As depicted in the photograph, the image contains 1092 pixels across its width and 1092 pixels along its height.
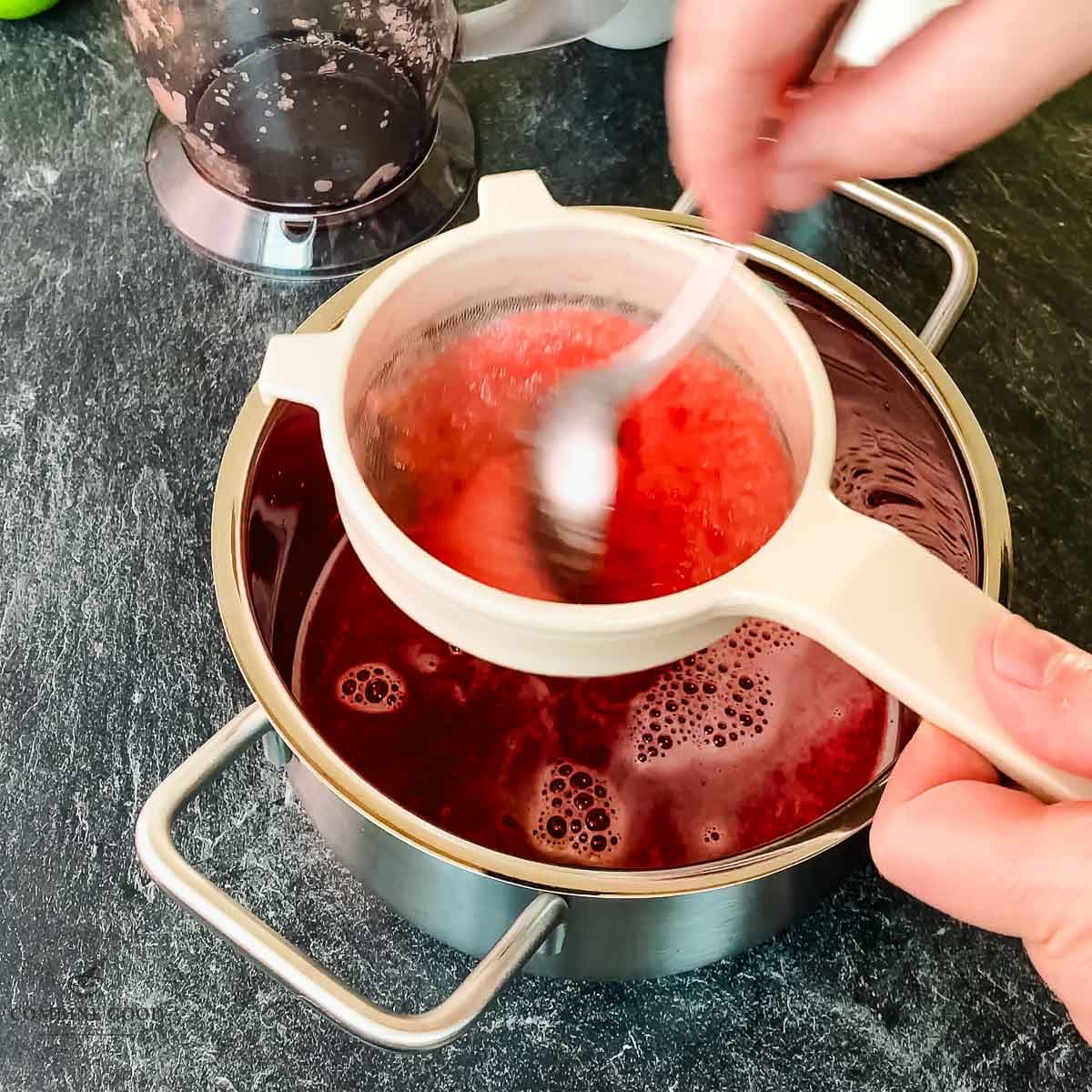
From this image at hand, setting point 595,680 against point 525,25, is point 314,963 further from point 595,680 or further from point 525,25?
point 525,25

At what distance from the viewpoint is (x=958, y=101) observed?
44 centimetres

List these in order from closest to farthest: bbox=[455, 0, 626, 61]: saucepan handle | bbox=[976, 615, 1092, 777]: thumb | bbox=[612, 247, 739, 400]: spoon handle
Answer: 1. bbox=[976, 615, 1092, 777]: thumb
2. bbox=[612, 247, 739, 400]: spoon handle
3. bbox=[455, 0, 626, 61]: saucepan handle

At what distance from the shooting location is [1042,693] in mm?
345

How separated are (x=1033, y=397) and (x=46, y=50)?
733 mm

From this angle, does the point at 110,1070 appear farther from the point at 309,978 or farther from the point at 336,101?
the point at 336,101

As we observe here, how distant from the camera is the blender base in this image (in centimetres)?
74

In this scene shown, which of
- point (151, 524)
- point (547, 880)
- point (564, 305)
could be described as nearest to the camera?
point (547, 880)

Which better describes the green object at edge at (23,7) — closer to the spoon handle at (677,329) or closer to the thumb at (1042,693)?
the spoon handle at (677,329)

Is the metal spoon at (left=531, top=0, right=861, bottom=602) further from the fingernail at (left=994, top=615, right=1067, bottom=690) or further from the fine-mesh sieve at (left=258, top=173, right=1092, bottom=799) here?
the fingernail at (left=994, top=615, right=1067, bottom=690)

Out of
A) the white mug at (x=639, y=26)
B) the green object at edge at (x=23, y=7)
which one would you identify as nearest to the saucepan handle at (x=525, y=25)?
the white mug at (x=639, y=26)

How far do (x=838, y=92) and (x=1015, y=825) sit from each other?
0.29m

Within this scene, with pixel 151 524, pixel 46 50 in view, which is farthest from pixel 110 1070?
pixel 46 50

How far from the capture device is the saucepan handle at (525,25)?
0.72 meters

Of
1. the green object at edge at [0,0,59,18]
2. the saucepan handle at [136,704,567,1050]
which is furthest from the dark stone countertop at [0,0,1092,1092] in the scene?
the saucepan handle at [136,704,567,1050]
